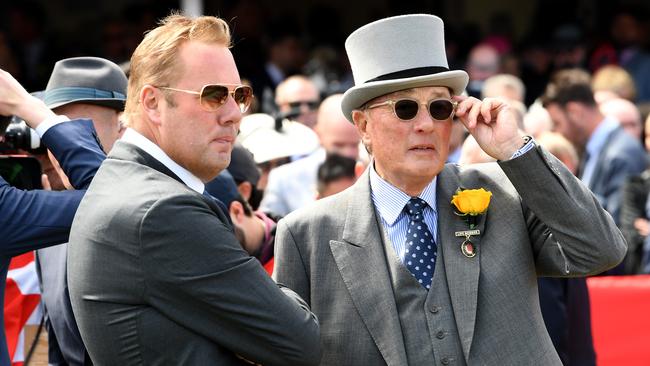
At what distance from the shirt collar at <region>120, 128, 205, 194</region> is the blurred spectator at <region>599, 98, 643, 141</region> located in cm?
730

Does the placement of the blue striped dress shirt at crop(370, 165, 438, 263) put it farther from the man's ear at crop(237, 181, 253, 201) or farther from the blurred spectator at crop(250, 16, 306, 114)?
the blurred spectator at crop(250, 16, 306, 114)

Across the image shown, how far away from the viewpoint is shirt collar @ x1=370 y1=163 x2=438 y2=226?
11.9ft

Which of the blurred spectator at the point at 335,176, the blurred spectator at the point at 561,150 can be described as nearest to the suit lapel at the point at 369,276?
the blurred spectator at the point at 335,176

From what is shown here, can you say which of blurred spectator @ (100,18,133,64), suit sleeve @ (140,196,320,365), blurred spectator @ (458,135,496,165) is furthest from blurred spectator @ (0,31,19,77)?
suit sleeve @ (140,196,320,365)

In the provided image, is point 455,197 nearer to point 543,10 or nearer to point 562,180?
point 562,180

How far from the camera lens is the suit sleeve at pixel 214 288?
282 centimetres

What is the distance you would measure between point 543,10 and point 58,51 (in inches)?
261

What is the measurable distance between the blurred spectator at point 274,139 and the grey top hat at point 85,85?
3.35 meters

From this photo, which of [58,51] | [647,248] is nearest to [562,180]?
[647,248]

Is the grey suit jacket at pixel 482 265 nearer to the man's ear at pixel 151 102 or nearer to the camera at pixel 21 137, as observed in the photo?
the man's ear at pixel 151 102

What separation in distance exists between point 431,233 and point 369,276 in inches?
10.7

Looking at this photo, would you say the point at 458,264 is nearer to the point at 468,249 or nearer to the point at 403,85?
the point at 468,249

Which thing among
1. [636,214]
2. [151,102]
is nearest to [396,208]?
[151,102]

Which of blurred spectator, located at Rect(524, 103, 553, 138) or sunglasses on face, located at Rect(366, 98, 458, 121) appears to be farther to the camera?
blurred spectator, located at Rect(524, 103, 553, 138)
